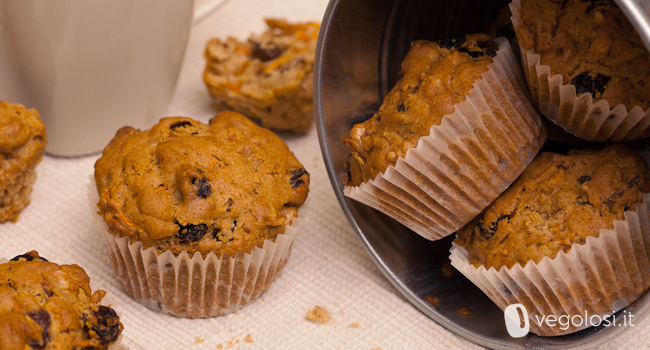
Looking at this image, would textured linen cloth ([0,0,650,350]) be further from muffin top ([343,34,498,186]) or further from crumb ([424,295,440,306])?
muffin top ([343,34,498,186])

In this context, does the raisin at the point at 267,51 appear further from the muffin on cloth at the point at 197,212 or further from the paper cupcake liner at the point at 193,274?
the paper cupcake liner at the point at 193,274

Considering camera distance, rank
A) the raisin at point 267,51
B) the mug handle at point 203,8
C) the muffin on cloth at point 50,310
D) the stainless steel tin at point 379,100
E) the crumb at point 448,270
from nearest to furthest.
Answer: the muffin on cloth at point 50,310
the stainless steel tin at point 379,100
the crumb at point 448,270
the raisin at point 267,51
the mug handle at point 203,8

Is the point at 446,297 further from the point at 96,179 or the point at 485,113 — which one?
the point at 96,179

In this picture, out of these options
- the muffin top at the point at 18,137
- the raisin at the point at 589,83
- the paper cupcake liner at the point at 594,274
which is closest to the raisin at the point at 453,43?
the raisin at the point at 589,83

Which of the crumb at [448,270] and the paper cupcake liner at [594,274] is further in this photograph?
the crumb at [448,270]

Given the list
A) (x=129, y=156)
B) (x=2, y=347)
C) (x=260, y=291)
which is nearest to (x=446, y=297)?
(x=260, y=291)

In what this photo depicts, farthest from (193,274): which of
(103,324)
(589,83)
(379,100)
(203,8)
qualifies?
(203,8)

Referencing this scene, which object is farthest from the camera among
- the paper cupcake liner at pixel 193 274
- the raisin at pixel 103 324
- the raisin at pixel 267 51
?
the raisin at pixel 267 51

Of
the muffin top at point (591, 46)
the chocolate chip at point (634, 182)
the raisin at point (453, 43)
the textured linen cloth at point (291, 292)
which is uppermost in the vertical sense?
the muffin top at point (591, 46)
